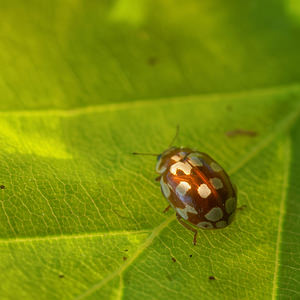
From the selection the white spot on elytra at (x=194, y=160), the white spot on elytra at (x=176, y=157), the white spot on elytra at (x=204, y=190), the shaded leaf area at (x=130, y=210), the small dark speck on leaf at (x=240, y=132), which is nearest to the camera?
the shaded leaf area at (x=130, y=210)

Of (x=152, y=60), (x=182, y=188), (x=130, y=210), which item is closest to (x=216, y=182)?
(x=182, y=188)

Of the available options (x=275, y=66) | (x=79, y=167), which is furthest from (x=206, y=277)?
(x=275, y=66)

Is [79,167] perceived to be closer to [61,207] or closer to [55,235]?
[61,207]

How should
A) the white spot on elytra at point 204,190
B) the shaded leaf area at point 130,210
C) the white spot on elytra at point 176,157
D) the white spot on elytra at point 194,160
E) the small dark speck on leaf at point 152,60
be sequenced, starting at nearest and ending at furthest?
the shaded leaf area at point 130,210
the white spot on elytra at point 204,190
the white spot on elytra at point 194,160
the white spot on elytra at point 176,157
the small dark speck on leaf at point 152,60

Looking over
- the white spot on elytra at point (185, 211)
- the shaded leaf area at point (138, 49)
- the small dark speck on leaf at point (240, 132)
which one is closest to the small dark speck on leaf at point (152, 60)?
the shaded leaf area at point (138, 49)

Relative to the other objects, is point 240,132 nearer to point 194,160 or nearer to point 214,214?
point 194,160

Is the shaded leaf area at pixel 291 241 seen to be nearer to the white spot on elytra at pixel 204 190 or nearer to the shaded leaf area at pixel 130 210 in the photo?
the shaded leaf area at pixel 130 210

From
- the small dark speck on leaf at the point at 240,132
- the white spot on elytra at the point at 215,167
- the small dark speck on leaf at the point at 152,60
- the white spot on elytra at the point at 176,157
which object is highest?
the small dark speck on leaf at the point at 152,60
